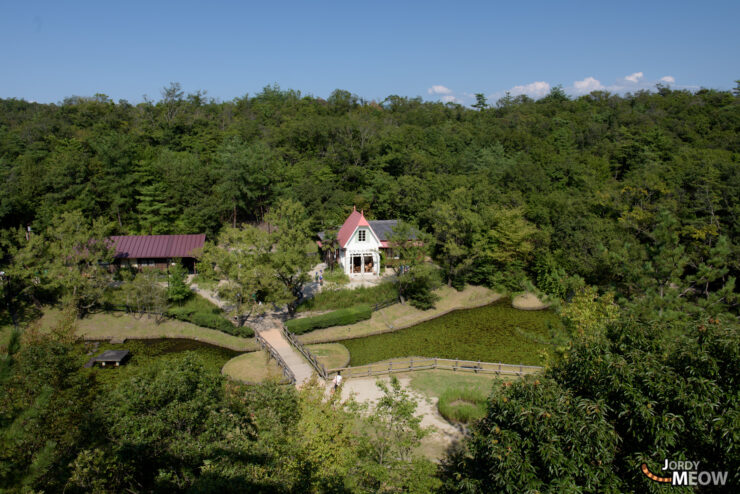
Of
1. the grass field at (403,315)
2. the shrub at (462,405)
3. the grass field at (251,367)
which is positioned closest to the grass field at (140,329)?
the grass field at (251,367)

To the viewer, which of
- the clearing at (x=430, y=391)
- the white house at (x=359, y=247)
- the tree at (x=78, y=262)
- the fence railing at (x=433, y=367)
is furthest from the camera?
the white house at (x=359, y=247)

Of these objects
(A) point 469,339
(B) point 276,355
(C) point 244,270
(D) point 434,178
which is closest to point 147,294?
(C) point 244,270

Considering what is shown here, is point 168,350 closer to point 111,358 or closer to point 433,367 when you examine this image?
point 111,358

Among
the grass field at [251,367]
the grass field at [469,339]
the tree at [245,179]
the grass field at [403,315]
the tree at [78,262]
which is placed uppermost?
the tree at [245,179]

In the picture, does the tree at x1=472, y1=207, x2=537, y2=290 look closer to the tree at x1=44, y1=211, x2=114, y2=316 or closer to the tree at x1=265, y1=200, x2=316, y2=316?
the tree at x1=265, y1=200, x2=316, y2=316

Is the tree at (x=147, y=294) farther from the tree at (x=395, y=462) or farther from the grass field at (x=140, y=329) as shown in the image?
the tree at (x=395, y=462)

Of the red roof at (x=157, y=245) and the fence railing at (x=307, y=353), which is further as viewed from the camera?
the red roof at (x=157, y=245)
